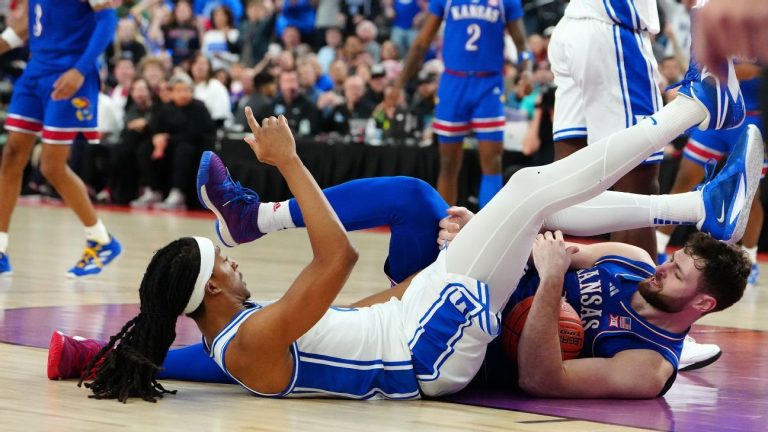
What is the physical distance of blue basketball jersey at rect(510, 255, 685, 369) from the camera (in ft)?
12.1

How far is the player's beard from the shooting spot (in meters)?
3.64

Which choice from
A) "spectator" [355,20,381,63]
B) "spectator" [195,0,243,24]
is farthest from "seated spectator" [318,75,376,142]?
"spectator" [195,0,243,24]

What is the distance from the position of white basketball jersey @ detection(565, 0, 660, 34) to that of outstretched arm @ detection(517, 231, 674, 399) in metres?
1.75

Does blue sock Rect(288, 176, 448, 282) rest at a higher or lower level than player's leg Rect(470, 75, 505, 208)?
higher

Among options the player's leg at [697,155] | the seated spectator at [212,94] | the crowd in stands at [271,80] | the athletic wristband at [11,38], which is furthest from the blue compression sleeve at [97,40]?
the seated spectator at [212,94]

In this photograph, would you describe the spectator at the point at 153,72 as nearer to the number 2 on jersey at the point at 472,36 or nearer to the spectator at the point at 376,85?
the spectator at the point at 376,85

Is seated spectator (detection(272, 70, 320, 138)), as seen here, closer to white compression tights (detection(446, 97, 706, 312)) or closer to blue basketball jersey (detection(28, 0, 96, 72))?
blue basketball jersey (detection(28, 0, 96, 72))

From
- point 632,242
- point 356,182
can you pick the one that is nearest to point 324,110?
point 632,242

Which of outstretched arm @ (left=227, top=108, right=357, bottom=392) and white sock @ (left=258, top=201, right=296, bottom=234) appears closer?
outstretched arm @ (left=227, top=108, right=357, bottom=392)

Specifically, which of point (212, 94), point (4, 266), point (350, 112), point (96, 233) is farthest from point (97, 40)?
point (212, 94)

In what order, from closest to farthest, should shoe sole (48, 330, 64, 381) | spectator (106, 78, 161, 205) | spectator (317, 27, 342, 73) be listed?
shoe sole (48, 330, 64, 381) → spectator (106, 78, 161, 205) → spectator (317, 27, 342, 73)

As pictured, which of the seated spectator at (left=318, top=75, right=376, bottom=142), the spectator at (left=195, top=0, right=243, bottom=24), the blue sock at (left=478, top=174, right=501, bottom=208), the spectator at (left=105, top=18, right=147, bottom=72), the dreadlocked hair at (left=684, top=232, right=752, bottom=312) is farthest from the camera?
the spectator at (left=195, top=0, right=243, bottom=24)

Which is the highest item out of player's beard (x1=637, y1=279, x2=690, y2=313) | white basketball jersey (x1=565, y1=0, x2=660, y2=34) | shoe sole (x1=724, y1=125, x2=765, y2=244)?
white basketball jersey (x1=565, y1=0, x2=660, y2=34)

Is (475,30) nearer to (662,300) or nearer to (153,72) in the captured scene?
(662,300)
